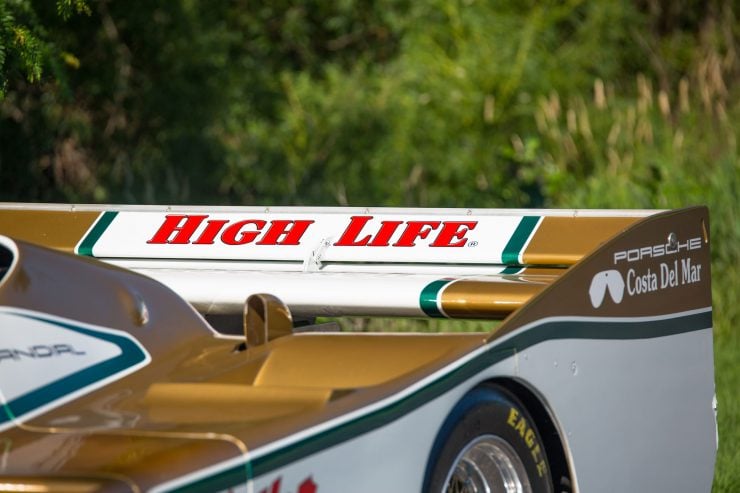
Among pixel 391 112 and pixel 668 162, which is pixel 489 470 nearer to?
pixel 668 162

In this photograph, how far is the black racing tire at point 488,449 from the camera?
11.7 feet

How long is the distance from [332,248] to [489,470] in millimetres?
1235

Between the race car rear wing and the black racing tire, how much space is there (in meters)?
0.50

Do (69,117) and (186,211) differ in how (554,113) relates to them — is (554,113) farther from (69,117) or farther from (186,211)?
(186,211)

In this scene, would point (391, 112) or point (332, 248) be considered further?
point (391, 112)

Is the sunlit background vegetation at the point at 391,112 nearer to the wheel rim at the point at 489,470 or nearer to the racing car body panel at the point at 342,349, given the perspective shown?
the racing car body panel at the point at 342,349

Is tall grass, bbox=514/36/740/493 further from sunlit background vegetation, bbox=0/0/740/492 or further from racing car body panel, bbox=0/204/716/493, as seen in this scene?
racing car body panel, bbox=0/204/716/493

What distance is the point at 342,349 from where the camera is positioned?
3.58 metres

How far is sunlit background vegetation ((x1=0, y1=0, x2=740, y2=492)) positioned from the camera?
10688 millimetres

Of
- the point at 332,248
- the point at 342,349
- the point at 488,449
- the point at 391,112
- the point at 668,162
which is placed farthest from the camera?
the point at 391,112

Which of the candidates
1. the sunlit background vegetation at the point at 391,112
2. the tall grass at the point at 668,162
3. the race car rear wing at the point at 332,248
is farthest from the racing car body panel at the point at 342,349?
the sunlit background vegetation at the point at 391,112

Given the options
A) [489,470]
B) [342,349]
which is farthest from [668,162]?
[342,349]

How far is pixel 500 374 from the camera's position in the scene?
3734mm

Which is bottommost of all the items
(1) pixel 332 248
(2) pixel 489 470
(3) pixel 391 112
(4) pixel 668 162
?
(2) pixel 489 470
